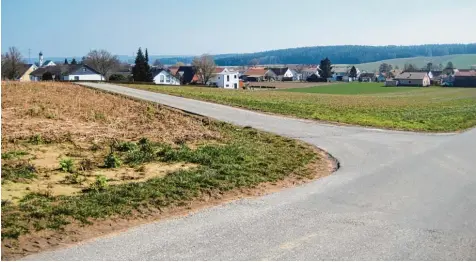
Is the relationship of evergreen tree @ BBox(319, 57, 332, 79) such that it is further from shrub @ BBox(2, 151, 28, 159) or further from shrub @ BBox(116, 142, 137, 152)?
shrub @ BBox(2, 151, 28, 159)

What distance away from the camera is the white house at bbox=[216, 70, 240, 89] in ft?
303

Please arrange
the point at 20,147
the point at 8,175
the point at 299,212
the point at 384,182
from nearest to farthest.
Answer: the point at 299,212 < the point at 8,175 < the point at 384,182 < the point at 20,147

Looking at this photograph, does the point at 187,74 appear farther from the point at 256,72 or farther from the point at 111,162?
the point at 111,162

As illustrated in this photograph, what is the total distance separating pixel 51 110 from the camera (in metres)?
20.2

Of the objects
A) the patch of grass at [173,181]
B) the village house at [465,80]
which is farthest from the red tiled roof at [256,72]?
the patch of grass at [173,181]

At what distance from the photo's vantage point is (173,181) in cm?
1024

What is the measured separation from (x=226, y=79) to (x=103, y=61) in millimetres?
23943

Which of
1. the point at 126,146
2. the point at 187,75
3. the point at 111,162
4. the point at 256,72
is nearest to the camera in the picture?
the point at 111,162

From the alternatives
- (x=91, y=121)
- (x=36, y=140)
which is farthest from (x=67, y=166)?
(x=91, y=121)

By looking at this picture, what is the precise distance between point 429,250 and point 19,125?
14106 millimetres

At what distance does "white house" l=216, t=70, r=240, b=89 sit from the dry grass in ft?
219

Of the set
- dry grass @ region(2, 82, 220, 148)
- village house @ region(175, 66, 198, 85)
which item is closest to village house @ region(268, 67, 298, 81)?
village house @ region(175, 66, 198, 85)

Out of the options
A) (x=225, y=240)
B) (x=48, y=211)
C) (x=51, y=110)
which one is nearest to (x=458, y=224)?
(x=225, y=240)

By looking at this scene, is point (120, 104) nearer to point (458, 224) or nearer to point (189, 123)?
point (189, 123)
